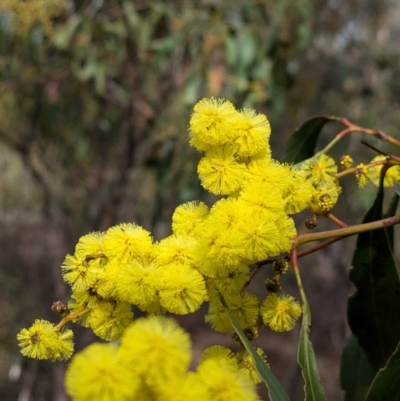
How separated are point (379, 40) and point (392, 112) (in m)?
1.50

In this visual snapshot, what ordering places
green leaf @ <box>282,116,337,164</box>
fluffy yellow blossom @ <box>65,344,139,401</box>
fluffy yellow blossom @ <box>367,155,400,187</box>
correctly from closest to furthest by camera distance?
fluffy yellow blossom @ <box>65,344,139,401</box> → fluffy yellow blossom @ <box>367,155,400,187</box> → green leaf @ <box>282,116,337,164</box>

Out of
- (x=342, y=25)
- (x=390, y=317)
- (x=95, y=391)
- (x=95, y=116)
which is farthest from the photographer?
(x=342, y=25)

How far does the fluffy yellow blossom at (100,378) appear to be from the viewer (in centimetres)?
39

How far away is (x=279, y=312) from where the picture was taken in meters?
0.53

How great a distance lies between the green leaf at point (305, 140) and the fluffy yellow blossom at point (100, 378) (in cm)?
59

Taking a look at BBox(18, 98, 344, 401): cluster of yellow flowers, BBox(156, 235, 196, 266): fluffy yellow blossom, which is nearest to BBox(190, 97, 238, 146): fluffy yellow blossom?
BBox(18, 98, 344, 401): cluster of yellow flowers

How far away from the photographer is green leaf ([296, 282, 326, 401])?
51cm

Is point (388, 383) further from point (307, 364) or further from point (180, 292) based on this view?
point (180, 292)

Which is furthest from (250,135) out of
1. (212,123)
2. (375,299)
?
(375,299)

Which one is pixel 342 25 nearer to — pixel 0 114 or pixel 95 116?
pixel 95 116

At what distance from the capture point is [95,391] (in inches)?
15.5

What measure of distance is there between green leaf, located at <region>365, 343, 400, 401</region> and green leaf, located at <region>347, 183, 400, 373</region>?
0.59ft

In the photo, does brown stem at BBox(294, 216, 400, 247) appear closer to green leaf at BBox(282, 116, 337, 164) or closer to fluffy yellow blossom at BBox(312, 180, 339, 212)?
fluffy yellow blossom at BBox(312, 180, 339, 212)

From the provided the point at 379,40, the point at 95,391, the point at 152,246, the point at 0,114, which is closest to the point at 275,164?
the point at 152,246
